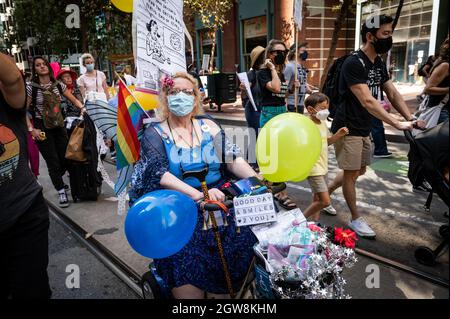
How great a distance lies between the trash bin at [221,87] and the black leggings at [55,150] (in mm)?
9274

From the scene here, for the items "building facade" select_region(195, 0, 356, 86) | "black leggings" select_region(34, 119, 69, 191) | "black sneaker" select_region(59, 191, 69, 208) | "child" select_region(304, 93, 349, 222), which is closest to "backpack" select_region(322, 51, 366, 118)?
"child" select_region(304, 93, 349, 222)

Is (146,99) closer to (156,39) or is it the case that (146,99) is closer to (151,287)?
(156,39)

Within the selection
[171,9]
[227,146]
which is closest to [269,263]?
[227,146]

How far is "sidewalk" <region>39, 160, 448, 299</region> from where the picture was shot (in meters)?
2.52

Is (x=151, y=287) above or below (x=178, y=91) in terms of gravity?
below

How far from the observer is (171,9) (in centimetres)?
269

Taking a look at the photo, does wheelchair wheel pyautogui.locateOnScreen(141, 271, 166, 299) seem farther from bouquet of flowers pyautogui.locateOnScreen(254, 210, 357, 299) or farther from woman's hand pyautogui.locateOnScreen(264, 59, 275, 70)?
woman's hand pyautogui.locateOnScreen(264, 59, 275, 70)

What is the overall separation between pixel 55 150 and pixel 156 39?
9.33 ft

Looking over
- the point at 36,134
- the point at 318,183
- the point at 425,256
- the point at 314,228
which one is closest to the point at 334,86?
the point at 318,183

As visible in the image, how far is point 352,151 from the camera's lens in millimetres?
3355

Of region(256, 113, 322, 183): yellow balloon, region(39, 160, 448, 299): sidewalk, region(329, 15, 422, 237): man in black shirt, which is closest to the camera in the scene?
region(256, 113, 322, 183): yellow balloon

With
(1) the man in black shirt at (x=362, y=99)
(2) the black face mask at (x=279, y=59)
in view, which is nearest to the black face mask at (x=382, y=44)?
(1) the man in black shirt at (x=362, y=99)

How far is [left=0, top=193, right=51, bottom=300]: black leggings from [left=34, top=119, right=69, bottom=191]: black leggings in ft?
9.78
